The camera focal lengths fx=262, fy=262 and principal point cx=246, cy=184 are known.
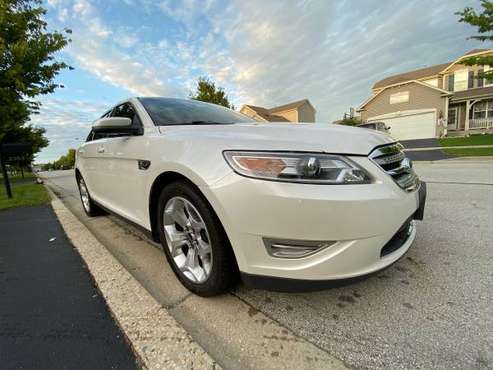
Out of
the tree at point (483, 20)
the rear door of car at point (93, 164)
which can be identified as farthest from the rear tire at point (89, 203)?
the tree at point (483, 20)

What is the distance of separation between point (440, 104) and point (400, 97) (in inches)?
135

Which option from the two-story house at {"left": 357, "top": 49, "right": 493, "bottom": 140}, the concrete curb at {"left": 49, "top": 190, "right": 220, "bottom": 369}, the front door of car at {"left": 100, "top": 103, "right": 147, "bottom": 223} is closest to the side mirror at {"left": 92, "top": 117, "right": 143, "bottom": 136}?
the front door of car at {"left": 100, "top": 103, "right": 147, "bottom": 223}

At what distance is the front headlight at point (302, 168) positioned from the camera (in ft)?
4.48

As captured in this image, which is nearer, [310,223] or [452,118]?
[310,223]

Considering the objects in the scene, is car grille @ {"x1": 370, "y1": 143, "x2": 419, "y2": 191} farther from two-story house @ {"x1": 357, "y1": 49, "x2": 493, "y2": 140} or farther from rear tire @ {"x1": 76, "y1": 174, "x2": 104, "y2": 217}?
two-story house @ {"x1": 357, "y1": 49, "x2": 493, "y2": 140}

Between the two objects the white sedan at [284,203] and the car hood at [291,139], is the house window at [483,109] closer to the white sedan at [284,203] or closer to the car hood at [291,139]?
the white sedan at [284,203]

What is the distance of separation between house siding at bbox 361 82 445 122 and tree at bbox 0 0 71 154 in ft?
90.0

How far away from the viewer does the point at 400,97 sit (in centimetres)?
2578

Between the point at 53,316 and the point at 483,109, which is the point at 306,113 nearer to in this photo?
the point at 483,109

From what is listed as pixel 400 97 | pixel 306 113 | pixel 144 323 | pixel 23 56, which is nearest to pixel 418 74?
pixel 400 97

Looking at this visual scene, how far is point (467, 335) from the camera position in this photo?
1375 mm

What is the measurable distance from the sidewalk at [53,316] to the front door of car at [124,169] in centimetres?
65

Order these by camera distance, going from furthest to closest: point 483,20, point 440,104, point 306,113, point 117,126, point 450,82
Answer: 1. point 306,113
2. point 450,82
3. point 440,104
4. point 483,20
5. point 117,126

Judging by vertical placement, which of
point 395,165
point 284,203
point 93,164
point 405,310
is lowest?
point 405,310
